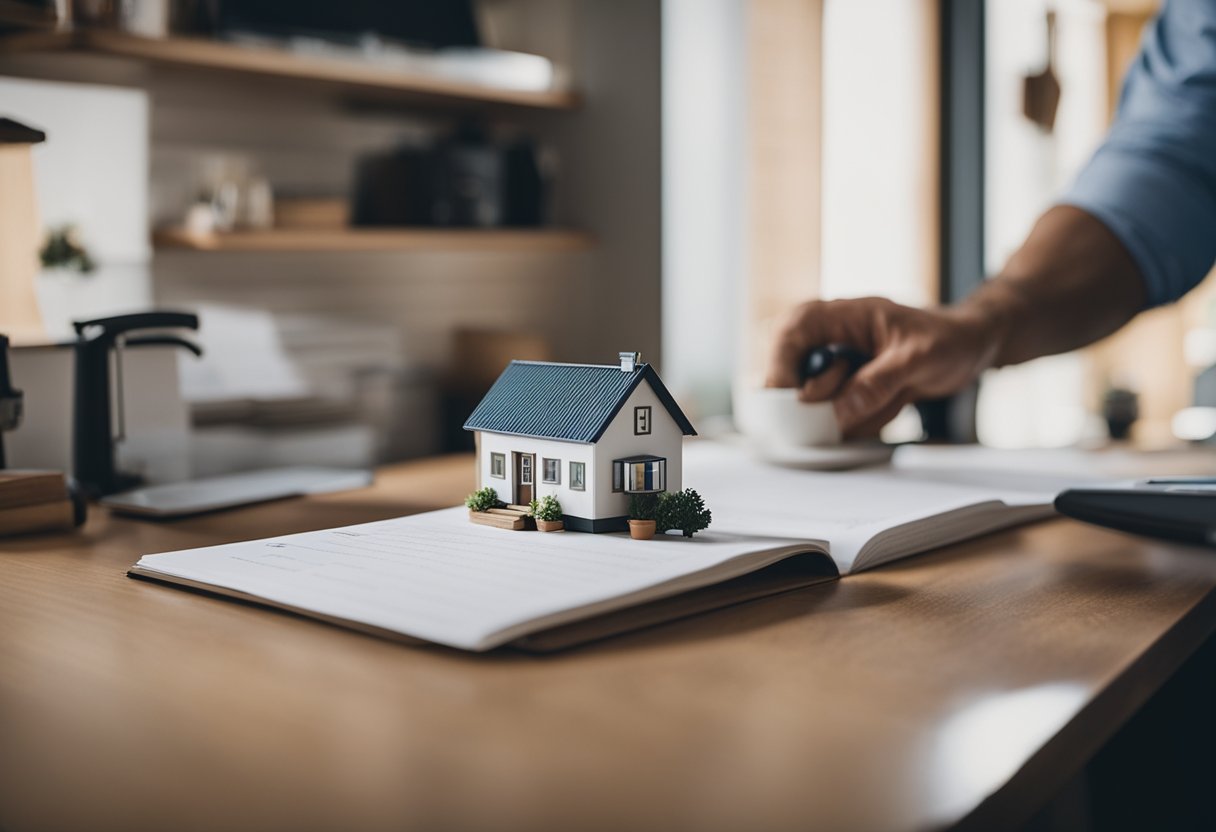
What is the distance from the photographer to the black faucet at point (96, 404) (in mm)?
1222

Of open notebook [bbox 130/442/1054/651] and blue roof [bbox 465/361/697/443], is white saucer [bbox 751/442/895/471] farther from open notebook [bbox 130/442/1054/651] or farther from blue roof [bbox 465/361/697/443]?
blue roof [bbox 465/361/697/443]

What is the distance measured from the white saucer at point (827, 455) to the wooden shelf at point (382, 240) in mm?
859

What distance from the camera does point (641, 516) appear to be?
88 centimetres

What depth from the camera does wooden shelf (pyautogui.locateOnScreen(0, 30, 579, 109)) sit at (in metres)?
1.50

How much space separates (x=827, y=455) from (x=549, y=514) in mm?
467

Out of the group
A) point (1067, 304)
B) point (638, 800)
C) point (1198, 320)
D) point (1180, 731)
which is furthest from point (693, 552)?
point (1198, 320)

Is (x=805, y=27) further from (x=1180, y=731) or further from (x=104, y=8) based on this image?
(x=1180, y=731)

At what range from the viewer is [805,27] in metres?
2.56

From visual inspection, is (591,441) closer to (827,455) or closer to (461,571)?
(461,571)

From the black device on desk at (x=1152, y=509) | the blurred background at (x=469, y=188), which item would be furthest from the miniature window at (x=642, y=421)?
the blurred background at (x=469, y=188)

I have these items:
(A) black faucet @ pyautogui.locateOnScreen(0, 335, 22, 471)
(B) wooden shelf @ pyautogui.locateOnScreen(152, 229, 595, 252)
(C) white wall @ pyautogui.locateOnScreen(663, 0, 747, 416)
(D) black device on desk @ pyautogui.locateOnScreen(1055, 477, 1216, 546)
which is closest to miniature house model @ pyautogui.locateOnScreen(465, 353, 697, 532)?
(D) black device on desk @ pyautogui.locateOnScreen(1055, 477, 1216, 546)

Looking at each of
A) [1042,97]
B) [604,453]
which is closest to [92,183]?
[604,453]

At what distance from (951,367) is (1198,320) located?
360cm

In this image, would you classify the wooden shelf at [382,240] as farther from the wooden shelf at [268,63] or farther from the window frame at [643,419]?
the window frame at [643,419]
